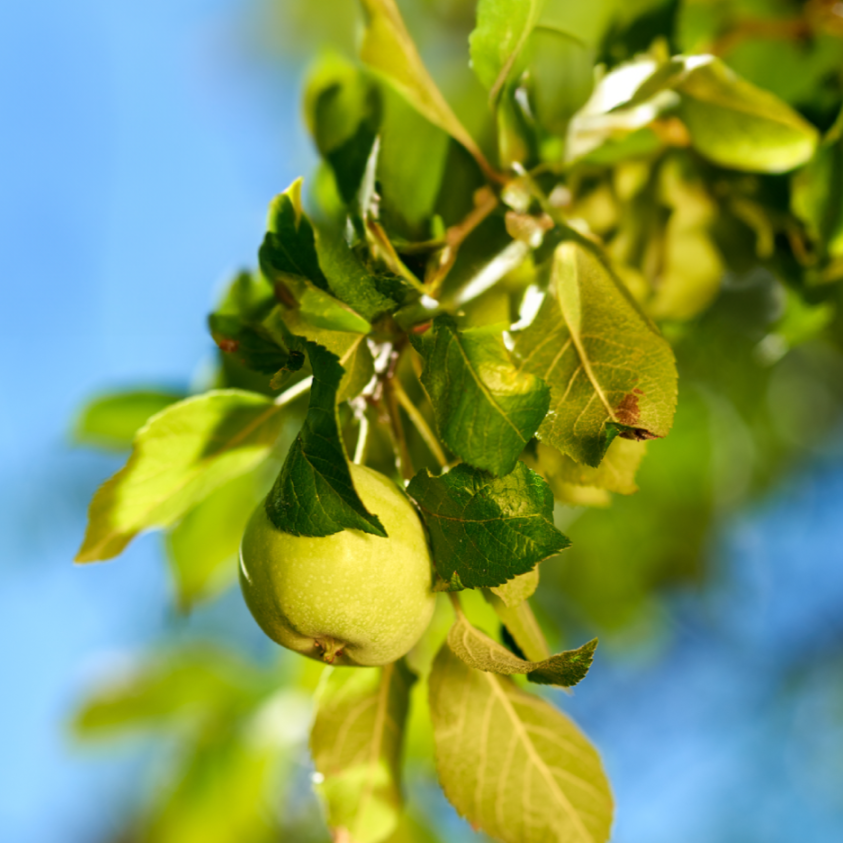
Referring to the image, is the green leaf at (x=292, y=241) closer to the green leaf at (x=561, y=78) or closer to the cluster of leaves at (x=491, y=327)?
the cluster of leaves at (x=491, y=327)

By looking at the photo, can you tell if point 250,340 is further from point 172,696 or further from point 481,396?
point 172,696

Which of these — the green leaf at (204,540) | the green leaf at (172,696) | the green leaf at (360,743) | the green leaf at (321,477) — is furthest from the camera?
the green leaf at (172,696)

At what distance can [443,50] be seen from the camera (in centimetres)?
136

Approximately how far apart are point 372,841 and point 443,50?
4.05ft

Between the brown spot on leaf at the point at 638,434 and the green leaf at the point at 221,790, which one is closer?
the brown spot on leaf at the point at 638,434

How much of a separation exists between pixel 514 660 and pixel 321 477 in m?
0.18

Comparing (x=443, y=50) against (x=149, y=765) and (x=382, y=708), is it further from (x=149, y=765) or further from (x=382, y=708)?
(x=149, y=765)

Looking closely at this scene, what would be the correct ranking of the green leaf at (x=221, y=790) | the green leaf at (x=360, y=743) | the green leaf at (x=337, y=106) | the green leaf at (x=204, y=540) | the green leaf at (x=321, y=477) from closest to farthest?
the green leaf at (x=321, y=477)
the green leaf at (x=360, y=743)
the green leaf at (x=337, y=106)
the green leaf at (x=204, y=540)
the green leaf at (x=221, y=790)

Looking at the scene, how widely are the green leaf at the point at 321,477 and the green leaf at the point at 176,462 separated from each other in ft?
0.60

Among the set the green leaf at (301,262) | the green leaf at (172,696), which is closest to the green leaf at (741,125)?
the green leaf at (301,262)

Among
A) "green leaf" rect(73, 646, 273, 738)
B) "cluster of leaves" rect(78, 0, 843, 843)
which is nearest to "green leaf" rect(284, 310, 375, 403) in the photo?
"cluster of leaves" rect(78, 0, 843, 843)

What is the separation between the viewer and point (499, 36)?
619mm

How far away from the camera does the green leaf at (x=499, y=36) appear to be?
1.95 ft

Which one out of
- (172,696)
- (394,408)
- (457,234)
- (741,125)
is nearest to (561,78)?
(741,125)
